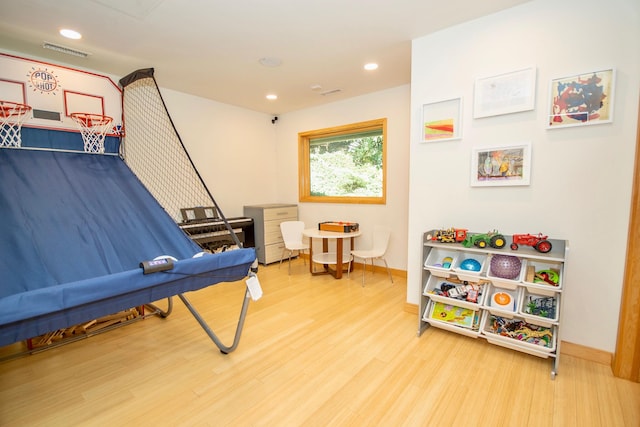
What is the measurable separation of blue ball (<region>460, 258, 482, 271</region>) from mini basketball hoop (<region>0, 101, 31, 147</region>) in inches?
144

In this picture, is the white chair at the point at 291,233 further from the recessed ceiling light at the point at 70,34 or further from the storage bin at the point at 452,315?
the recessed ceiling light at the point at 70,34

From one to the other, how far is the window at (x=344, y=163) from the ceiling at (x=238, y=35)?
92cm

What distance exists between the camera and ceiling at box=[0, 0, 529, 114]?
6.72 ft

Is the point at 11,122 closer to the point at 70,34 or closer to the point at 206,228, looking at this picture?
the point at 70,34

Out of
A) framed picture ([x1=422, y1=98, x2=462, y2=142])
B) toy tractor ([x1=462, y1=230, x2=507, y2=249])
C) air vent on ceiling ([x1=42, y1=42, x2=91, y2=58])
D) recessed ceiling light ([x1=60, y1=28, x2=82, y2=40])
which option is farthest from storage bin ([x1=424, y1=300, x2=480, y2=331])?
air vent on ceiling ([x1=42, y1=42, x2=91, y2=58])

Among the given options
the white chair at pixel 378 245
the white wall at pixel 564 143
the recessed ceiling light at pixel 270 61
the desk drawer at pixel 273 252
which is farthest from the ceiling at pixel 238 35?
the desk drawer at pixel 273 252

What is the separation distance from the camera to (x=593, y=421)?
150 cm

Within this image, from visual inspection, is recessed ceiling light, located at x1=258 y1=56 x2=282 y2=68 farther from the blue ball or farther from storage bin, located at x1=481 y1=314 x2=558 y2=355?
storage bin, located at x1=481 y1=314 x2=558 y2=355

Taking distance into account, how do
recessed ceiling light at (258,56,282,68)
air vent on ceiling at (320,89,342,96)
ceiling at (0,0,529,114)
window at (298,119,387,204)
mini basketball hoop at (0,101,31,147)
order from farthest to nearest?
window at (298,119,387,204), air vent on ceiling at (320,89,342,96), recessed ceiling light at (258,56,282,68), mini basketball hoop at (0,101,31,147), ceiling at (0,0,529,114)

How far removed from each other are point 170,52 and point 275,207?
96.7 inches

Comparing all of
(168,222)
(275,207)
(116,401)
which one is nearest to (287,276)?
(275,207)

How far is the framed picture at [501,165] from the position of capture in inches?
83.4

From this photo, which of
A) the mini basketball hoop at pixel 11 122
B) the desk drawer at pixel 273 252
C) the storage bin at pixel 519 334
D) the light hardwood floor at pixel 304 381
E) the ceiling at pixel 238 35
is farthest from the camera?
the desk drawer at pixel 273 252

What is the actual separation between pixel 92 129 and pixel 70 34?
768 mm
